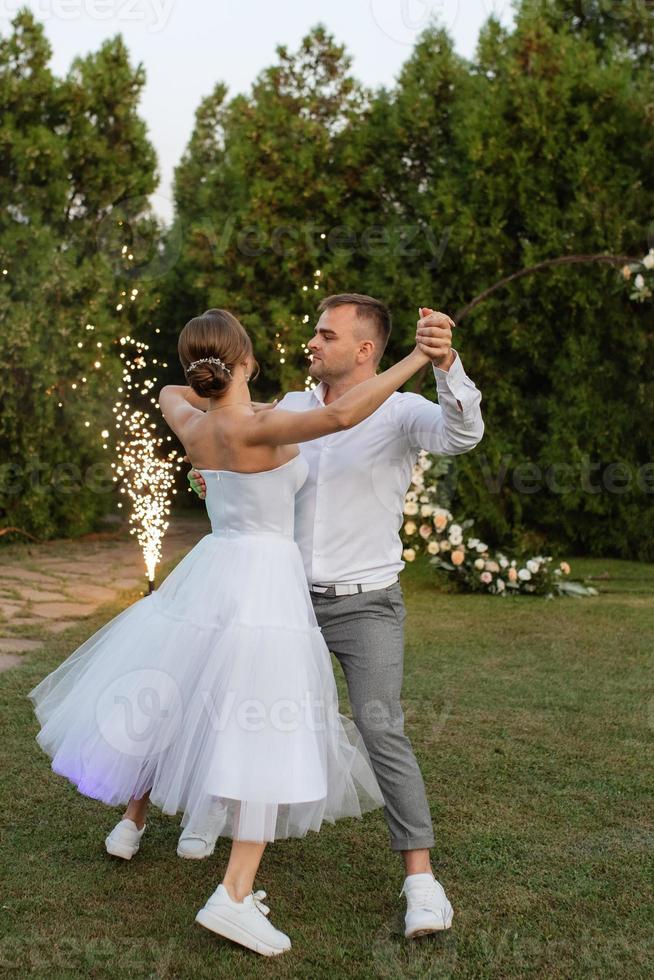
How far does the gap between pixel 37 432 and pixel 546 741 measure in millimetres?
7777

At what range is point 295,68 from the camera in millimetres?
10930

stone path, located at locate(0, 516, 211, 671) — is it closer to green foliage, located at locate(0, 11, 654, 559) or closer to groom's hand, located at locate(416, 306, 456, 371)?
green foliage, located at locate(0, 11, 654, 559)

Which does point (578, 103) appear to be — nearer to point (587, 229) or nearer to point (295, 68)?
point (587, 229)

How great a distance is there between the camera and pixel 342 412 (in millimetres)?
2547

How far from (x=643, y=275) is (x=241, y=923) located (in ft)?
24.1

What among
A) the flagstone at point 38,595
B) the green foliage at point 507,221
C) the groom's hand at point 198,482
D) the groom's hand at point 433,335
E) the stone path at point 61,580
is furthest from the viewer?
the green foliage at point 507,221

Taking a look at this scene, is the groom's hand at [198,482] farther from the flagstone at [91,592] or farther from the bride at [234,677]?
the flagstone at [91,592]

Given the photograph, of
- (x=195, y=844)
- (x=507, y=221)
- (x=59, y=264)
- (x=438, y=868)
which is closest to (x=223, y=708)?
(x=195, y=844)

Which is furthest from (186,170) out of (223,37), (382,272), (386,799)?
(386,799)

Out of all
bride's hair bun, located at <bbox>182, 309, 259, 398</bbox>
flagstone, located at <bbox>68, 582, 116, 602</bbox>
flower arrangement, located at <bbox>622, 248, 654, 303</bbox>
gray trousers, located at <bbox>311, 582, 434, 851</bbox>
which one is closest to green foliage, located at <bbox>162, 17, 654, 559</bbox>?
flower arrangement, located at <bbox>622, 248, 654, 303</bbox>

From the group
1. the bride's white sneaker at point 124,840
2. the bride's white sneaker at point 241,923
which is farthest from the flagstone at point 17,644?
the bride's white sneaker at point 241,923

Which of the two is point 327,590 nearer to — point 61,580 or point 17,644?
point 17,644

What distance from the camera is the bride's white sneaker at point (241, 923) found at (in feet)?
8.54

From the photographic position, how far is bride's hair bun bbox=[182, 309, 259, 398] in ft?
9.15
